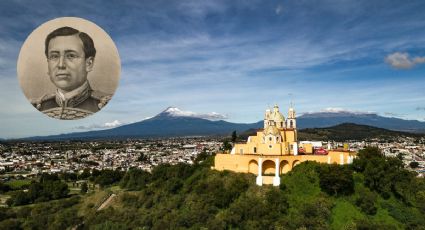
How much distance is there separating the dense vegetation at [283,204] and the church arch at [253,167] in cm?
45

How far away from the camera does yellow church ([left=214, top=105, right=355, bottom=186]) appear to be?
2725 cm

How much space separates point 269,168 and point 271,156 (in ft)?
3.38

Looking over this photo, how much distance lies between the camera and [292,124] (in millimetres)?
30875

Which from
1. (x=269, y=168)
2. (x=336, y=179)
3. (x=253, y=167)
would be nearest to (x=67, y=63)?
(x=336, y=179)

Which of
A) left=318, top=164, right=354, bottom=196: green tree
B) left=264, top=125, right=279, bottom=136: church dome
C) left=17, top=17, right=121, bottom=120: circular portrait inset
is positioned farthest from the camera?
left=264, top=125, right=279, bottom=136: church dome

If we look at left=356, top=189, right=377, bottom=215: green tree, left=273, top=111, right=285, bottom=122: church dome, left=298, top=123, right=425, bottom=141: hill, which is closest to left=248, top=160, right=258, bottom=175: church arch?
left=273, top=111, right=285, bottom=122: church dome

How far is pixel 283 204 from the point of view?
79.8 feet

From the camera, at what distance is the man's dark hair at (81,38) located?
19.5 ft

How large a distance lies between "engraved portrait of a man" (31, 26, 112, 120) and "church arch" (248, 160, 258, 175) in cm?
2249

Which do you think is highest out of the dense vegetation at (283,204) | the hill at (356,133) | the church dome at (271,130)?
the hill at (356,133)

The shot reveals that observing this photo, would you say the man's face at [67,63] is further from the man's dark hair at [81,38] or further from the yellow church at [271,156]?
the yellow church at [271,156]

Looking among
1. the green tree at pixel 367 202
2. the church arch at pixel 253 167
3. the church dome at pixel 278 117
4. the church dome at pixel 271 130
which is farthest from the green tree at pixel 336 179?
the church dome at pixel 278 117

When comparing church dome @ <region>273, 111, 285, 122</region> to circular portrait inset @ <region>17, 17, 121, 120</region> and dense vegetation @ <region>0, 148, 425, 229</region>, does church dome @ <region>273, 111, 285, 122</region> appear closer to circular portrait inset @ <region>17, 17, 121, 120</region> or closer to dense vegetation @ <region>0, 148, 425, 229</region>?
dense vegetation @ <region>0, 148, 425, 229</region>

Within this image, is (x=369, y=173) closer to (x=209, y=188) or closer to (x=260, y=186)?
(x=260, y=186)
